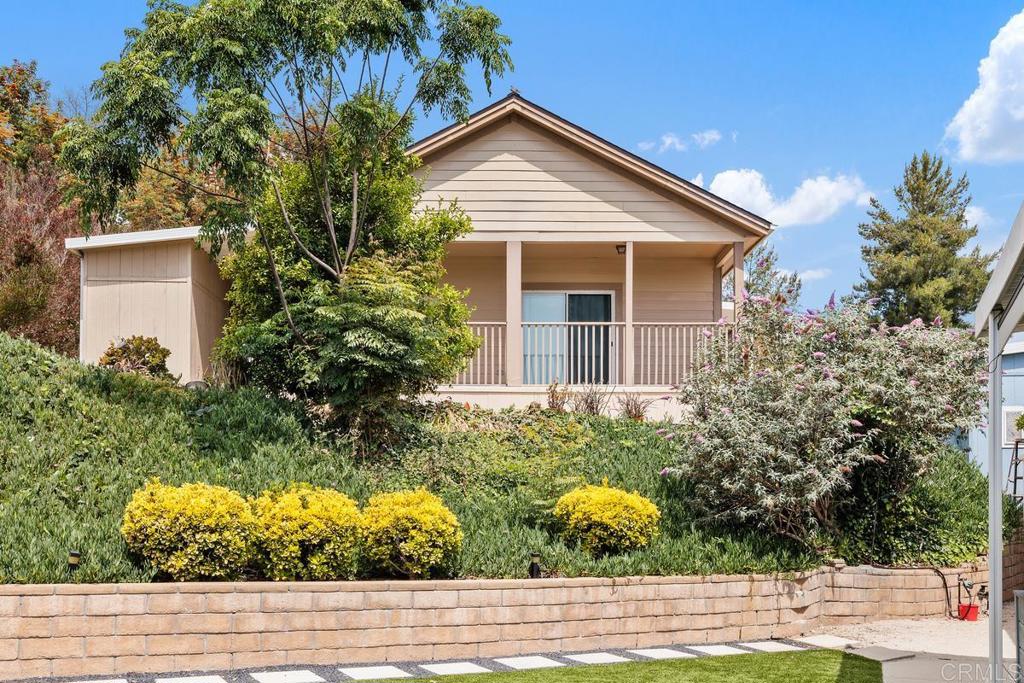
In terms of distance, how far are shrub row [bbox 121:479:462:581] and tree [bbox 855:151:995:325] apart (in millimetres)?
27312

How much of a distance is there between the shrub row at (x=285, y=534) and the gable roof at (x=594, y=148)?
8479 millimetres

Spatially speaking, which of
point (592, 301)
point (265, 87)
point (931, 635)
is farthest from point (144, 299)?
point (931, 635)

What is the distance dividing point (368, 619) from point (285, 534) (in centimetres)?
96

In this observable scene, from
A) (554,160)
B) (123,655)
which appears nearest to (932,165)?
(554,160)

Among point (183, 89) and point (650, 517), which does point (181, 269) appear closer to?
point (183, 89)

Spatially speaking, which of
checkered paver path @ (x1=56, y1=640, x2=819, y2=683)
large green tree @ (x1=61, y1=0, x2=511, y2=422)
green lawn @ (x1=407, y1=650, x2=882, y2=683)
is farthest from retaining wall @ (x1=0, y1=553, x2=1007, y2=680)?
large green tree @ (x1=61, y1=0, x2=511, y2=422)

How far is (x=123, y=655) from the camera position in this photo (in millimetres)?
6715

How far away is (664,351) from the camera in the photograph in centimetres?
1528

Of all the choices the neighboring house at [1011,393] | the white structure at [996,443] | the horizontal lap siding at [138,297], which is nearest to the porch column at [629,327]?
the horizontal lap siding at [138,297]

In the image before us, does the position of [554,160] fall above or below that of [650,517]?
above

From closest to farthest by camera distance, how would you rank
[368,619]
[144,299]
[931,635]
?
[368,619]
[931,635]
[144,299]

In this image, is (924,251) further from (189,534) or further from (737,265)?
(189,534)

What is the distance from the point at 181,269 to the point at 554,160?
6248 millimetres

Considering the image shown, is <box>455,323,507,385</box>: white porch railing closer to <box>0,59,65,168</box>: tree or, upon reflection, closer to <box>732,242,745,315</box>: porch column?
<box>732,242,745,315</box>: porch column
